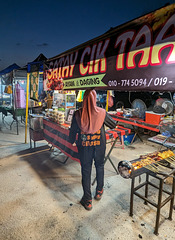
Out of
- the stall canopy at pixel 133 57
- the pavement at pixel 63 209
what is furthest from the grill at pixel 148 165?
the stall canopy at pixel 133 57

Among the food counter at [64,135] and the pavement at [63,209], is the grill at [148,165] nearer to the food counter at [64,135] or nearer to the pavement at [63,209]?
the pavement at [63,209]

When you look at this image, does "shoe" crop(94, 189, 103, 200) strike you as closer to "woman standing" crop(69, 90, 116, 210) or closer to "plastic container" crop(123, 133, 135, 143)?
"woman standing" crop(69, 90, 116, 210)

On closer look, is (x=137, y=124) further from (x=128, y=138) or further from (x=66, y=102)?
(x=66, y=102)

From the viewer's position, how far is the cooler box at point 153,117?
5.52 m

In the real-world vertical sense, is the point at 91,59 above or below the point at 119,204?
above

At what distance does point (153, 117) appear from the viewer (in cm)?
569

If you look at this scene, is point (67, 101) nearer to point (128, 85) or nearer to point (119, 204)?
point (128, 85)

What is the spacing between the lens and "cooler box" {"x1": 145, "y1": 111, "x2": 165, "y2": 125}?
5518 mm

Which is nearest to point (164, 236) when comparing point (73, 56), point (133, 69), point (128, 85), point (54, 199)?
point (54, 199)

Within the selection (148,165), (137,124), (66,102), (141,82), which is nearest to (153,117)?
(137,124)

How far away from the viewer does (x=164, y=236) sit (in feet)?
7.35

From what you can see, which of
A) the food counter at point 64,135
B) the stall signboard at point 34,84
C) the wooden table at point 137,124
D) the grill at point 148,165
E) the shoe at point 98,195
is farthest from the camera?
the wooden table at point 137,124

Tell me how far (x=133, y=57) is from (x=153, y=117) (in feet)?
12.7

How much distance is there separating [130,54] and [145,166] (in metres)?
1.59
